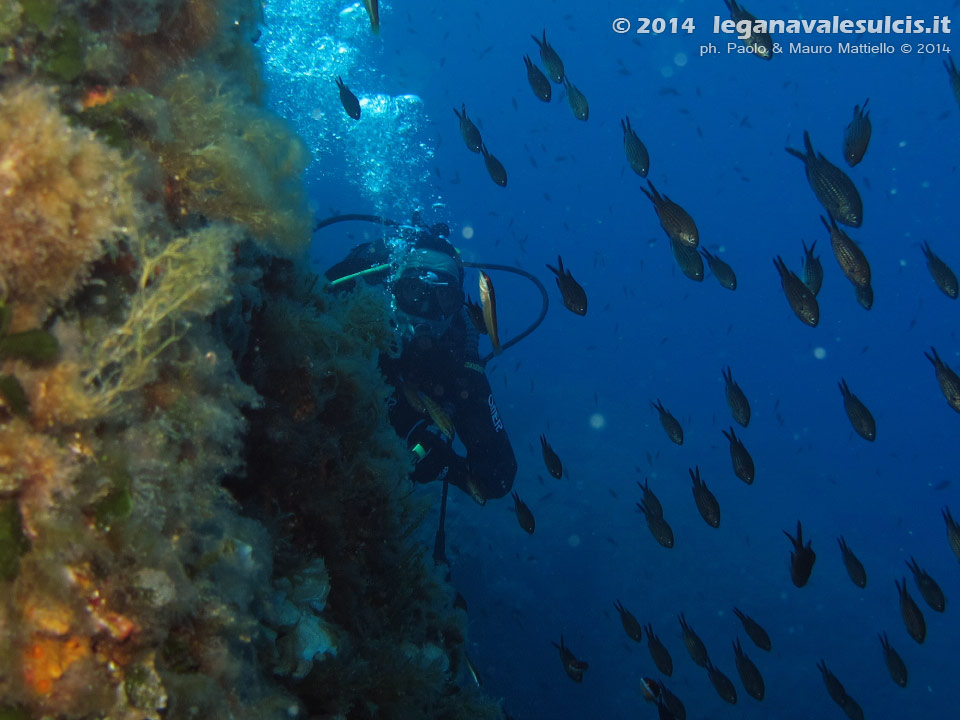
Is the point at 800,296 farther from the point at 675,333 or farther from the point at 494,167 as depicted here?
the point at 675,333

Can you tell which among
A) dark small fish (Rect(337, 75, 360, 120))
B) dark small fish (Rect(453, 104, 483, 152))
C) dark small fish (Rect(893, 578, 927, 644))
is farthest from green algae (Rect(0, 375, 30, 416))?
dark small fish (Rect(893, 578, 927, 644))

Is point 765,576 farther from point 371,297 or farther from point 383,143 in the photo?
point 383,143

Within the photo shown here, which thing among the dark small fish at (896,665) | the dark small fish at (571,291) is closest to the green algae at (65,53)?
the dark small fish at (571,291)

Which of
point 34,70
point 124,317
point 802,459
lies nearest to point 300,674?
point 124,317

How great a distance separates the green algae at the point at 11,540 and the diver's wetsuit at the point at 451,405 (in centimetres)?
448

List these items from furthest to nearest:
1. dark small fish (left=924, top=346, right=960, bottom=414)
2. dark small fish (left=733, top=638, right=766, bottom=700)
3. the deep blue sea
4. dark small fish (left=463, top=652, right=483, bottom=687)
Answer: the deep blue sea → dark small fish (left=733, top=638, right=766, bottom=700) → dark small fish (left=924, top=346, right=960, bottom=414) → dark small fish (left=463, top=652, right=483, bottom=687)

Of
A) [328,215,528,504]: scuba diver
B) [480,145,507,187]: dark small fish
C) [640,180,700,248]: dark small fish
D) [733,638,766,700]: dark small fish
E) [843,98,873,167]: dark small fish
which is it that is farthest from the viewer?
[328,215,528,504]: scuba diver

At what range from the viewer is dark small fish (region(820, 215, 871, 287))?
4.30m

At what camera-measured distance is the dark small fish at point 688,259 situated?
463 cm

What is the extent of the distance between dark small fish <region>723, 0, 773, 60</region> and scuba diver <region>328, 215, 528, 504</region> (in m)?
3.66

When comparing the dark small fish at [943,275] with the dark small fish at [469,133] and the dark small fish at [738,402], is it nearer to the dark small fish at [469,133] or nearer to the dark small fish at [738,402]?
the dark small fish at [738,402]

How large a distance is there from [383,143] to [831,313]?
67886mm

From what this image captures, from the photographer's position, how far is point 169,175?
1792 millimetres

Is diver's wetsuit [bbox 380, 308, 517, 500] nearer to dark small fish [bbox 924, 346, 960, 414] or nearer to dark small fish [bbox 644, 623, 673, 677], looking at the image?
dark small fish [bbox 644, 623, 673, 677]
